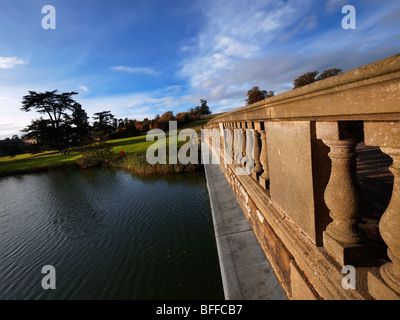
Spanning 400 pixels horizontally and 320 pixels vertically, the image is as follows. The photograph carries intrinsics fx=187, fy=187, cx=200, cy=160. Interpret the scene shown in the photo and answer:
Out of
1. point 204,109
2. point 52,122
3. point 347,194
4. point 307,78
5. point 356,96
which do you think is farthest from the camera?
point 204,109

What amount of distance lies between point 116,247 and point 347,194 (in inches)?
268

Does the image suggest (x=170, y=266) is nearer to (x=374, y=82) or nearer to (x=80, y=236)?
(x=80, y=236)

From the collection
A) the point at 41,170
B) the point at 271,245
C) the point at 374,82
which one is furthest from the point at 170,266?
the point at 41,170

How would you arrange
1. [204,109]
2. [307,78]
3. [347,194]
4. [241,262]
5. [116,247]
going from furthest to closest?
[204,109]
[307,78]
[116,247]
[241,262]
[347,194]

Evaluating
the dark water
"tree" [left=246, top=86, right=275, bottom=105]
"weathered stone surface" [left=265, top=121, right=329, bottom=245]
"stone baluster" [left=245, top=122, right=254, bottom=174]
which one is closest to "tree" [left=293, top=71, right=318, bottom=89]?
"tree" [left=246, top=86, right=275, bottom=105]

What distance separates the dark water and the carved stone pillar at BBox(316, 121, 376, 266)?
3.62 meters

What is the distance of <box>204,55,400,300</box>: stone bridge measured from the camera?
0.91 meters

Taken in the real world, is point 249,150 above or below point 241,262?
above

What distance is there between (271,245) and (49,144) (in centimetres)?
5112

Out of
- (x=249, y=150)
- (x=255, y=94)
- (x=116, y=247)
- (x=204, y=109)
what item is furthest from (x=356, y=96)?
(x=204, y=109)

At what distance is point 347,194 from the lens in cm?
127

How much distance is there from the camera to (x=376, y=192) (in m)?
3.54

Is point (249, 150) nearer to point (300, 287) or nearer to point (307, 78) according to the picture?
point (300, 287)

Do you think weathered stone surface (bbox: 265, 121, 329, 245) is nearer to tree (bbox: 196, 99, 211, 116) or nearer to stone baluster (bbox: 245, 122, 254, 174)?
stone baluster (bbox: 245, 122, 254, 174)
